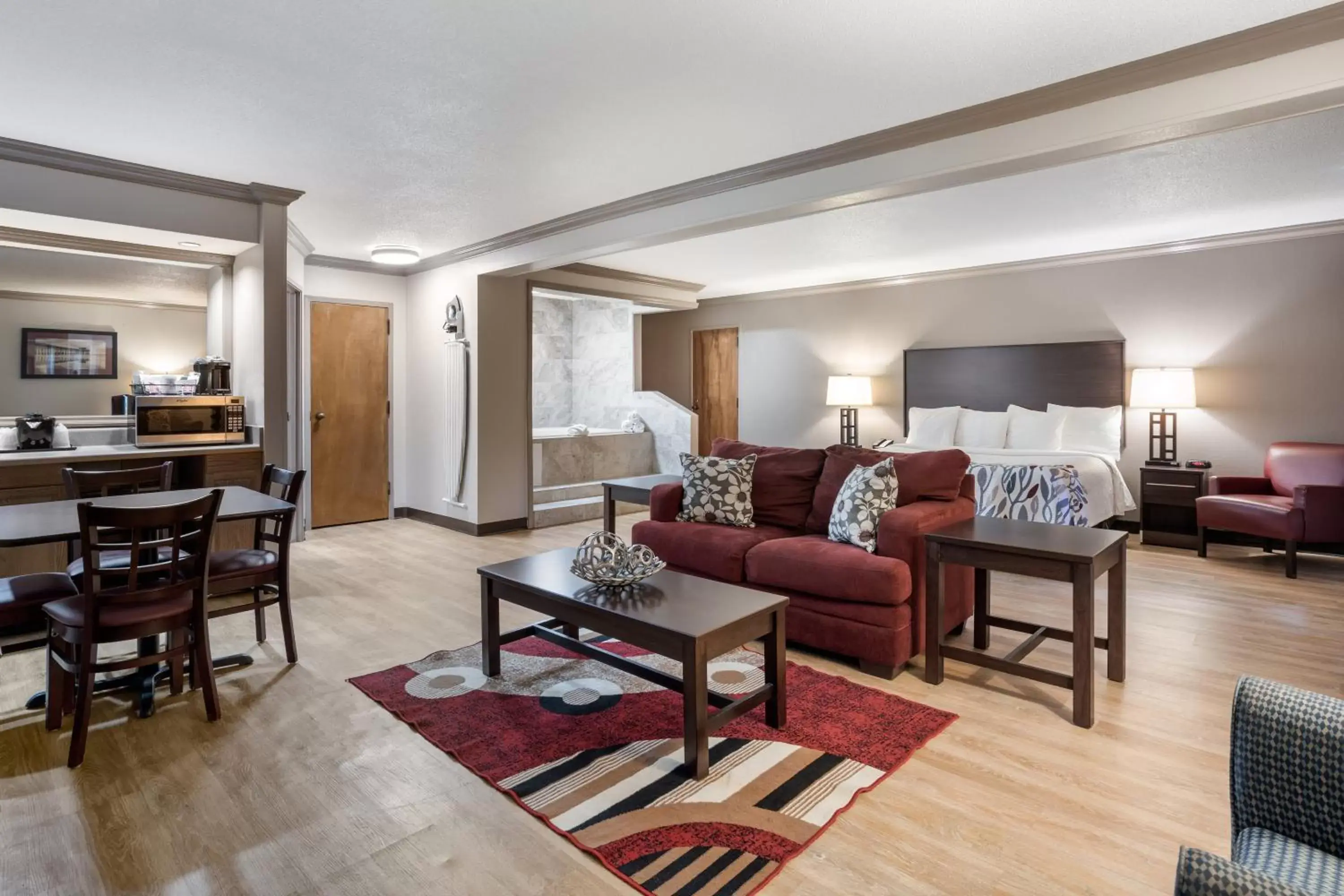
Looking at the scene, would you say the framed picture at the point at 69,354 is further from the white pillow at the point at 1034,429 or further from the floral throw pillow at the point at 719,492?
the white pillow at the point at 1034,429

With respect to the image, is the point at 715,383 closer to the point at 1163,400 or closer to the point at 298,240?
the point at 1163,400

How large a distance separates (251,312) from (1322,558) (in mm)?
7517

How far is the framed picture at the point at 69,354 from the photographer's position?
14.2 feet

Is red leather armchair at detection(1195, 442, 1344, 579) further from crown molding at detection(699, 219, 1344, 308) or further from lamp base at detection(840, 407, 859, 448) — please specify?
lamp base at detection(840, 407, 859, 448)

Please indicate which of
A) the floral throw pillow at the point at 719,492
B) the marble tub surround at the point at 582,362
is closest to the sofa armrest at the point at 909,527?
the floral throw pillow at the point at 719,492

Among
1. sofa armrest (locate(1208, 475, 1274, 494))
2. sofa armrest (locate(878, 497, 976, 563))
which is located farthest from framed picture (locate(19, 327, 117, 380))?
sofa armrest (locate(1208, 475, 1274, 494))

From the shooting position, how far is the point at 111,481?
10.6ft

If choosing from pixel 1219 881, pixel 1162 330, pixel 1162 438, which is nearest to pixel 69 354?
pixel 1219 881

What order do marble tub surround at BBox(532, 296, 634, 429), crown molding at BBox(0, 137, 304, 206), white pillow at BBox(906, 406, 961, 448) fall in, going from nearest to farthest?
crown molding at BBox(0, 137, 304, 206) < white pillow at BBox(906, 406, 961, 448) < marble tub surround at BBox(532, 296, 634, 429)

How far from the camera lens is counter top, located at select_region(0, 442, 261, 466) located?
3.89m

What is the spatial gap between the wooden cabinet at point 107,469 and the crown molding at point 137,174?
60.1 inches

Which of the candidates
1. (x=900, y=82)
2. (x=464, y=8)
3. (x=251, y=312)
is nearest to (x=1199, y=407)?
(x=900, y=82)

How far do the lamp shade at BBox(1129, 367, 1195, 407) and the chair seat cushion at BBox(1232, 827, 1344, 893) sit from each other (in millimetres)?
5307

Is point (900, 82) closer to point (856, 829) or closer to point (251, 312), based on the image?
point (856, 829)
